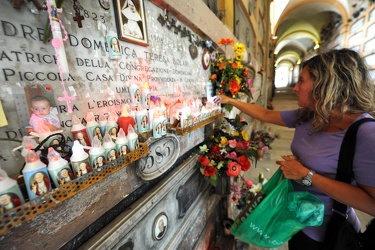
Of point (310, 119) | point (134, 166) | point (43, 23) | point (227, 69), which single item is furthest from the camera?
point (227, 69)

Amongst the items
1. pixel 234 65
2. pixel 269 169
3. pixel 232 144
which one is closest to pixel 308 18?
pixel 269 169

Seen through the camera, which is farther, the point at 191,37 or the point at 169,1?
the point at 191,37

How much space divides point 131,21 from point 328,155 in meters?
1.47

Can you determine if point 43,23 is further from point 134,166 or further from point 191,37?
point 191,37

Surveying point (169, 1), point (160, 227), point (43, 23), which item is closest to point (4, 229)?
point (43, 23)

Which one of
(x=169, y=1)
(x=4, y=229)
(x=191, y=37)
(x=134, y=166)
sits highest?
(x=169, y=1)

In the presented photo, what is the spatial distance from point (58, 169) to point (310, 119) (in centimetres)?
161

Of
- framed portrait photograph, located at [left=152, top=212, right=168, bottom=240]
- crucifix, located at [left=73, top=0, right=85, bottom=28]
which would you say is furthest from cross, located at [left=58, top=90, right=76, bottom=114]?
framed portrait photograph, located at [left=152, top=212, right=168, bottom=240]

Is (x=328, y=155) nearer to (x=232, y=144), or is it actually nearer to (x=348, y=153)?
(x=348, y=153)

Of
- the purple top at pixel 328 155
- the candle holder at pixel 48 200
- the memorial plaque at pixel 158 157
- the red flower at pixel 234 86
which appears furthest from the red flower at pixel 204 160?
the candle holder at pixel 48 200

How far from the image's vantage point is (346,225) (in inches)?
38.0

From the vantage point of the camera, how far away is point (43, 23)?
0.56m

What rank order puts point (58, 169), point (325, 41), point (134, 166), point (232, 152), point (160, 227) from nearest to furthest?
1. point (58, 169)
2. point (134, 166)
3. point (160, 227)
4. point (232, 152)
5. point (325, 41)

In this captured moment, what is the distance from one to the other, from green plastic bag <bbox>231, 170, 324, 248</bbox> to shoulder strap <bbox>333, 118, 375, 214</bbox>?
0.75ft
